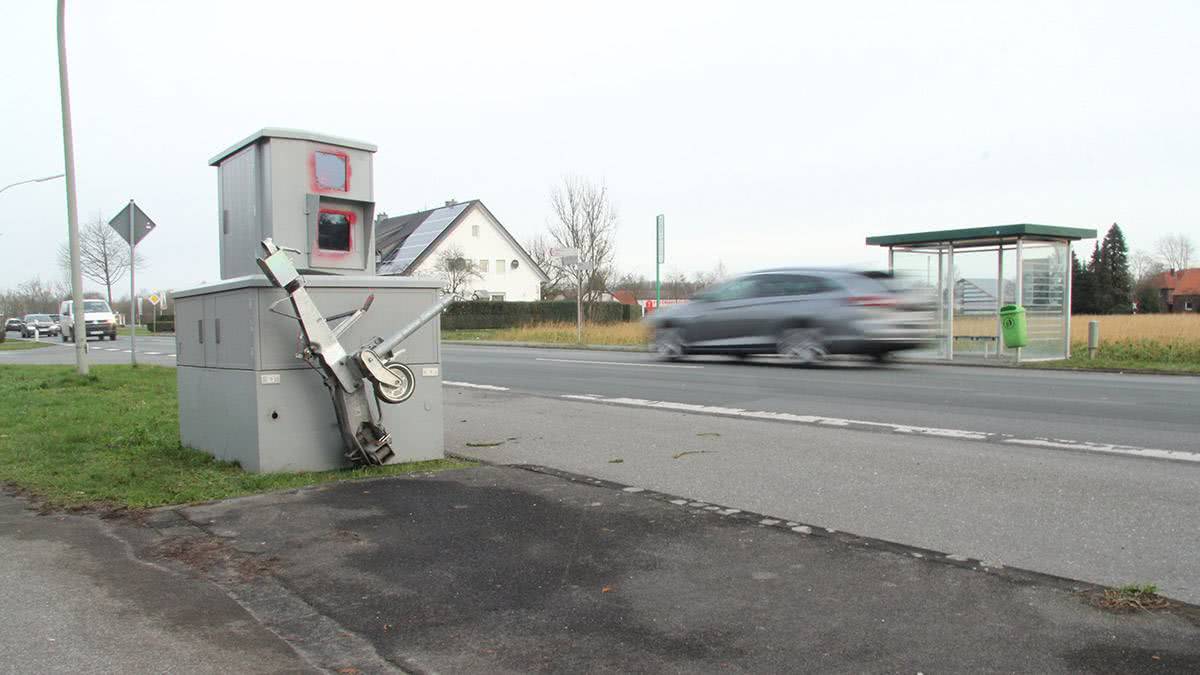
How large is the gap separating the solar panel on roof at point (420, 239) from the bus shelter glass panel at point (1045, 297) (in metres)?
42.8

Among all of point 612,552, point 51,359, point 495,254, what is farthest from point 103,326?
point 612,552

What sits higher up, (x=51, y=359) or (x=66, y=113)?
(x=66, y=113)

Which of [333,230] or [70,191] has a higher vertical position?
[70,191]

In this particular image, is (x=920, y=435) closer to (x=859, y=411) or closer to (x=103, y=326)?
(x=859, y=411)

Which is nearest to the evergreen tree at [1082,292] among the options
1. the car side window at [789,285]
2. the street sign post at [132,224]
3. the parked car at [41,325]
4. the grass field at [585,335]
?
the grass field at [585,335]

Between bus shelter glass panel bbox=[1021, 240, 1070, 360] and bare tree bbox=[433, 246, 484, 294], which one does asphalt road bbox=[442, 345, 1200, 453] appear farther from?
bare tree bbox=[433, 246, 484, 294]

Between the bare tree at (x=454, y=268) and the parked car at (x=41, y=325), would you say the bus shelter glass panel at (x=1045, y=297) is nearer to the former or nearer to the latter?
the bare tree at (x=454, y=268)

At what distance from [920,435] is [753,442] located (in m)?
1.60

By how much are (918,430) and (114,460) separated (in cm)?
713

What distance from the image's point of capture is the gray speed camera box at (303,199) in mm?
6668

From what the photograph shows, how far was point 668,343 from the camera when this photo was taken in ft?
61.9

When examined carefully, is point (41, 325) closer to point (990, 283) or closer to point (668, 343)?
point (668, 343)

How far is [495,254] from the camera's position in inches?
2504

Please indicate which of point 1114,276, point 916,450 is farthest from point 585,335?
point 1114,276
